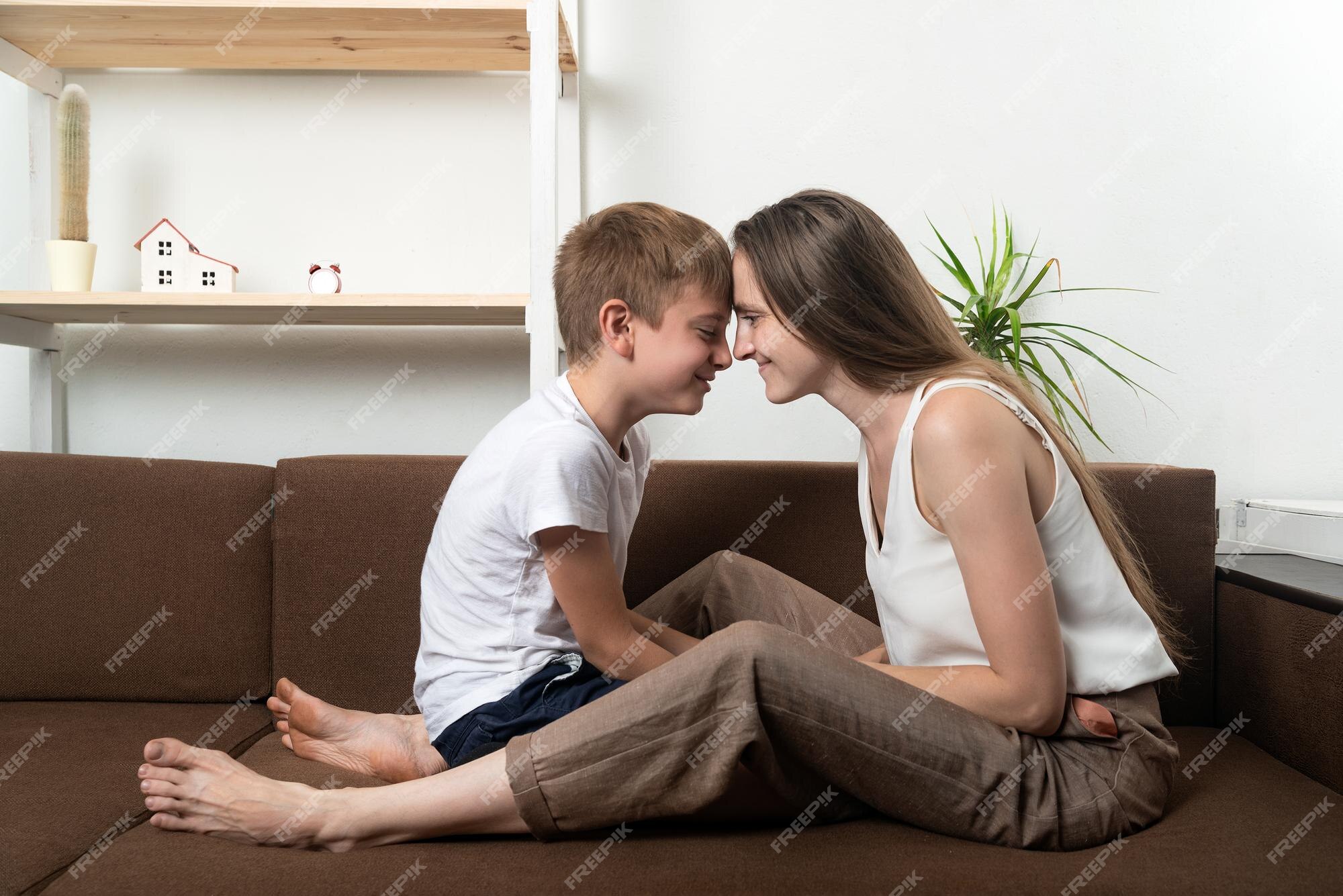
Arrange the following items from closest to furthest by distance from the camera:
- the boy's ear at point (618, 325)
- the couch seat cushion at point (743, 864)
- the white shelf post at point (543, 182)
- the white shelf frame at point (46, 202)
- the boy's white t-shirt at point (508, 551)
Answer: the couch seat cushion at point (743, 864), the boy's white t-shirt at point (508, 551), the boy's ear at point (618, 325), the white shelf post at point (543, 182), the white shelf frame at point (46, 202)

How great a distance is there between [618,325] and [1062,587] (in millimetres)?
623

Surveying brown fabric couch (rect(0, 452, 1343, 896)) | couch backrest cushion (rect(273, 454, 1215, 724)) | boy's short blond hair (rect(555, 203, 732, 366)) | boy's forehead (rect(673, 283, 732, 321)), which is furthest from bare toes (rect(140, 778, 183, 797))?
boy's forehead (rect(673, 283, 732, 321))

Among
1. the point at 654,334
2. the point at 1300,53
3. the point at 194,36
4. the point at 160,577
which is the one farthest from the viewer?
the point at 1300,53

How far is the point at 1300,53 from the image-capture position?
1.94m

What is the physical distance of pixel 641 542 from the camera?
1508 mm

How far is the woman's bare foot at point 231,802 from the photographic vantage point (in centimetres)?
96

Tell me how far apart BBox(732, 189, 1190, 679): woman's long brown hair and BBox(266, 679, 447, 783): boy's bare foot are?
28.5 inches

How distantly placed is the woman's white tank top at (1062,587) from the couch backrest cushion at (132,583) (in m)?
1.03

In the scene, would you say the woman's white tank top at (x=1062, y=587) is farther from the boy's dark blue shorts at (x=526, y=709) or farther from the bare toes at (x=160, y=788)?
the bare toes at (x=160, y=788)

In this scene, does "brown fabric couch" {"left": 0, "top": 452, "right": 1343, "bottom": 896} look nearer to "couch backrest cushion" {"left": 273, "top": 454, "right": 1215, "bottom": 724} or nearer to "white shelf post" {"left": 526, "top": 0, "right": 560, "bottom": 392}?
"couch backrest cushion" {"left": 273, "top": 454, "right": 1215, "bottom": 724}

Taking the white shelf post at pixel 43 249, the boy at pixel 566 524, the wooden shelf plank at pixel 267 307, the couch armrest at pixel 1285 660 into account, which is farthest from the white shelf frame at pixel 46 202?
the couch armrest at pixel 1285 660

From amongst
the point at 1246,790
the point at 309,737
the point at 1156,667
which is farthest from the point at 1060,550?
the point at 309,737

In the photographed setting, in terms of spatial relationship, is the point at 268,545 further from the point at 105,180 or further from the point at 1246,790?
the point at 1246,790

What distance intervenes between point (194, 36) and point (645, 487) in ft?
4.13
